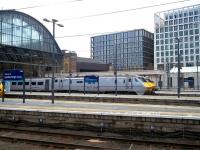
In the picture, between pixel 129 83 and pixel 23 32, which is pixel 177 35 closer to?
pixel 23 32

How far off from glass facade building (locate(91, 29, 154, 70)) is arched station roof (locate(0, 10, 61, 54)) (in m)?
12.3

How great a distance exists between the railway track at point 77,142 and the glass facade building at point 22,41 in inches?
1748

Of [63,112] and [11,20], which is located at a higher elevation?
[11,20]

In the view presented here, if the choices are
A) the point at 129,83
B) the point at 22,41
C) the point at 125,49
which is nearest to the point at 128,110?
the point at 129,83

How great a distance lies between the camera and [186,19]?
12500cm

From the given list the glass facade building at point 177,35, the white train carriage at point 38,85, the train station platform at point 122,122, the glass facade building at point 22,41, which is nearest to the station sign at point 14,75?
the train station platform at point 122,122

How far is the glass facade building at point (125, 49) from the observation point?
267ft

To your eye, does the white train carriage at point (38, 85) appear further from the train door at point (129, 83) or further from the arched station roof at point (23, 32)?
the train door at point (129, 83)

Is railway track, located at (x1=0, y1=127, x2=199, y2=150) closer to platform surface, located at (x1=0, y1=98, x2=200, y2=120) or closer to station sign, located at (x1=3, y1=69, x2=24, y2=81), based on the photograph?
platform surface, located at (x1=0, y1=98, x2=200, y2=120)

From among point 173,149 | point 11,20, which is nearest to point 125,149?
point 173,149

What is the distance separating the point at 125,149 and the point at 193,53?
4684 inches

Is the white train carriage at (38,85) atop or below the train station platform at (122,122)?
atop

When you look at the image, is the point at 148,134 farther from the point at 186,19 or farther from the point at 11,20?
the point at 186,19

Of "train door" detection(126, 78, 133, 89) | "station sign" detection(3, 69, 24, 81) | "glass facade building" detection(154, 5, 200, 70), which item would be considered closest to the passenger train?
"train door" detection(126, 78, 133, 89)
